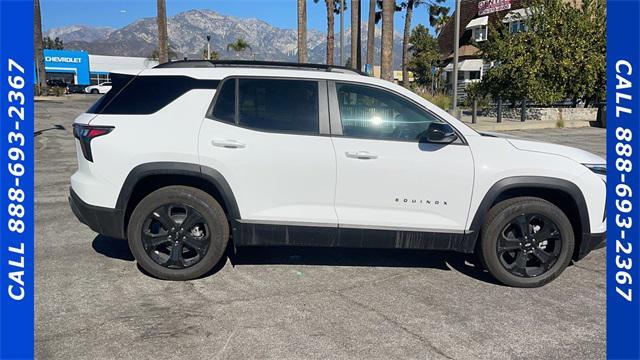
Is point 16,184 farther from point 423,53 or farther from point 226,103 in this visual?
point 423,53

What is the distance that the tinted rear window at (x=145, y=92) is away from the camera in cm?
411

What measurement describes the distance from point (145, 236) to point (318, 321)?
168 cm

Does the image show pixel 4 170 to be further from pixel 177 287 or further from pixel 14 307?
pixel 177 287

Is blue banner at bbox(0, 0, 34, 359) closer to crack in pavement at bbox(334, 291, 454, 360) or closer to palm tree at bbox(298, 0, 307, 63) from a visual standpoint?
crack in pavement at bbox(334, 291, 454, 360)

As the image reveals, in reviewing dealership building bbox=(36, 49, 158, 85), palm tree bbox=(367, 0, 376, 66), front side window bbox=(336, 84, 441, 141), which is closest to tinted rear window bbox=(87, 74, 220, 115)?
front side window bbox=(336, 84, 441, 141)

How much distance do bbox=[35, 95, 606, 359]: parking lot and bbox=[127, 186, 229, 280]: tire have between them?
0.52ft

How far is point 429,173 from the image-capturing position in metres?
3.98

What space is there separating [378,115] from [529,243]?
1704 millimetres

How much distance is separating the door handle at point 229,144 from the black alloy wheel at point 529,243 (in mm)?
2338

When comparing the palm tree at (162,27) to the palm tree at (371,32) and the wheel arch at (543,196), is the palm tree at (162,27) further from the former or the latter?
the wheel arch at (543,196)

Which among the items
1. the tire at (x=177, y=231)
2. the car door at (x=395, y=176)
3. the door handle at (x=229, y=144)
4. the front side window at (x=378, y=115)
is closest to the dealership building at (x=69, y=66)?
the tire at (x=177, y=231)

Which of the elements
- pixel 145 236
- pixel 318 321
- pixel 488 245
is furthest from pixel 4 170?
pixel 488 245

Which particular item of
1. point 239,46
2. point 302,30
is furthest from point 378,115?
point 239,46

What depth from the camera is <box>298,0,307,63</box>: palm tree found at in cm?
2434
